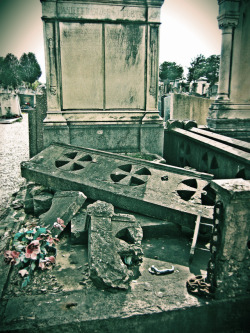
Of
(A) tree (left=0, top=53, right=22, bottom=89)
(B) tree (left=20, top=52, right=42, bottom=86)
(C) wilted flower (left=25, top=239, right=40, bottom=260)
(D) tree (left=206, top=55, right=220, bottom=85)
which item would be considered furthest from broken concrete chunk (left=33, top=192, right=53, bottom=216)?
(B) tree (left=20, top=52, right=42, bottom=86)

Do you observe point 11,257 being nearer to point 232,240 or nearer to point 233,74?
point 232,240

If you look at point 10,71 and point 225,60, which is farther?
point 10,71

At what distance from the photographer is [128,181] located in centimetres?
378

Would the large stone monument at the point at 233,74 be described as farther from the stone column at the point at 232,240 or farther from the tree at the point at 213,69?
the tree at the point at 213,69

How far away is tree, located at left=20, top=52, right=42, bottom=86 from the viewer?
6576 centimetres

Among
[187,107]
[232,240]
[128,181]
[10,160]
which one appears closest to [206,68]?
[187,107]

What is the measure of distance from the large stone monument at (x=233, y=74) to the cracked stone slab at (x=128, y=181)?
12.3 feet

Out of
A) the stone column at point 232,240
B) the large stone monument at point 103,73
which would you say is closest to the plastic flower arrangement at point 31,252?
Answer: the stone column at point 232,240

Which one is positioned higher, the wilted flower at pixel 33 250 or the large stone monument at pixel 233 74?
the large stone monument at pixel 233 74

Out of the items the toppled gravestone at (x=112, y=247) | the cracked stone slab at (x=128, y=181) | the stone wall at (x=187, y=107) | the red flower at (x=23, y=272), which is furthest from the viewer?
the stone wall at (x=187, y=107)

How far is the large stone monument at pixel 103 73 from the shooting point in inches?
208

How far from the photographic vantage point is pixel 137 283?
247 centimetres

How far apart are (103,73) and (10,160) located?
421 cm

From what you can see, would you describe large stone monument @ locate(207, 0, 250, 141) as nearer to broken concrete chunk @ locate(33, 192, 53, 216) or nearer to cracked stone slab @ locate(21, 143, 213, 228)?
cracked stone slab @ locate(21, 143, 213, 228)
